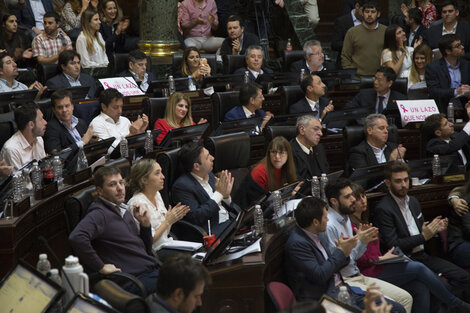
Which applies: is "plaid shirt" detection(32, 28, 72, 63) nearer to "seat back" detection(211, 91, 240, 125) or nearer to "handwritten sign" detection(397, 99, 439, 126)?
"seat back" detection(211, 91, 240, 125)

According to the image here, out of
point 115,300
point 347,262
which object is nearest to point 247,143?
point 347,262

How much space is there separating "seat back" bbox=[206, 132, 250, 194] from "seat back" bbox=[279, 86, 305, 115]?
1.55 metres

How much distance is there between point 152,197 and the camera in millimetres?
4148

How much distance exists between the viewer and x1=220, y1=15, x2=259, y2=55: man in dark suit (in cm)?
790

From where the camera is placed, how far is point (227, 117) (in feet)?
20.2

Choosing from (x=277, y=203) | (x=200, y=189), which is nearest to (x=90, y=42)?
(x=200, y=189)

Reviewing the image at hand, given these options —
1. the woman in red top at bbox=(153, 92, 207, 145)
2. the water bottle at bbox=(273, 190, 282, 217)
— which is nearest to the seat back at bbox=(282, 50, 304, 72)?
the woman in red top at bbox=(153, 92, 207, 145)

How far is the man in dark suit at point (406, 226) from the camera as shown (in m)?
4.52

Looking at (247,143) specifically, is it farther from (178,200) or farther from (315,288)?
(315,288)

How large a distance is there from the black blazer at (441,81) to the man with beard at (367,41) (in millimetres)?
979

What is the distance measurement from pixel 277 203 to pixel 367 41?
428cm

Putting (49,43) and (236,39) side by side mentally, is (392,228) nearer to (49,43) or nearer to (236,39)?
(236,39)

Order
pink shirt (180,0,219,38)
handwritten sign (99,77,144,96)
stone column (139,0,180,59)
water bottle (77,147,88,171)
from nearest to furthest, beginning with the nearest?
1. water bottle (77,147,88,171)
2. handwritten sign (99,77,144,96)
3. stone column (139,0,180,59)
4. pink shirt (180,0,219,38)

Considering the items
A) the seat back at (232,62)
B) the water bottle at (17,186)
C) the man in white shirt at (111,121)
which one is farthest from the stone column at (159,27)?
the water bottle at (17,186)
